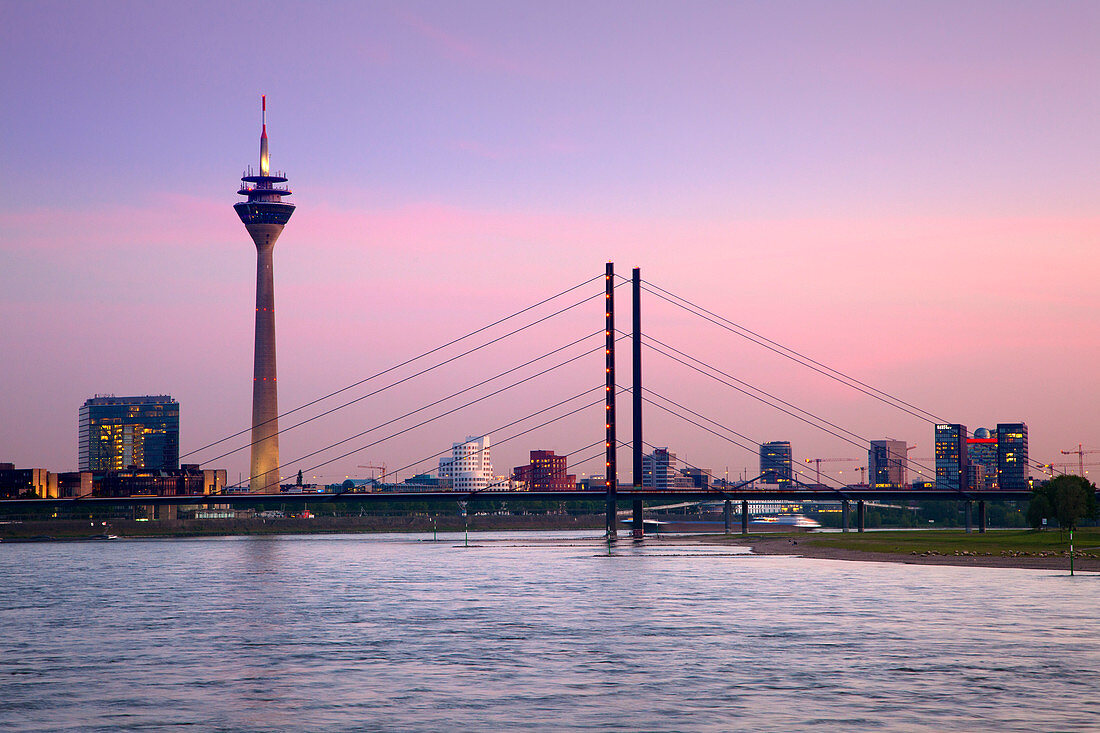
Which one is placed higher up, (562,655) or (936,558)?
(562,655)

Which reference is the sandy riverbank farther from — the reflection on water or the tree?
the tree

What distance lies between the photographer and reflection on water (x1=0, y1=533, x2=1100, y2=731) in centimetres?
2570

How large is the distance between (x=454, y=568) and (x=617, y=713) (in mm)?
64979

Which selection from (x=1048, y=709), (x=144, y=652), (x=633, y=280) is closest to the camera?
(x=1048, y=709)

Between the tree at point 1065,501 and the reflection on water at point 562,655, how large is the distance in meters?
43.5

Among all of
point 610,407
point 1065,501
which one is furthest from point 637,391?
point 1065,501

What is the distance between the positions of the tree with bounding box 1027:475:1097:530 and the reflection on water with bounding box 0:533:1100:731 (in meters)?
43.5

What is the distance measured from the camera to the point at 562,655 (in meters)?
35.6

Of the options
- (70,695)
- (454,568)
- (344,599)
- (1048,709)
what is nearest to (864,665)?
(1048,709)

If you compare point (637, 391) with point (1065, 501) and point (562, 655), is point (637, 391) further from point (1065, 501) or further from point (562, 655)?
point (562, 655)

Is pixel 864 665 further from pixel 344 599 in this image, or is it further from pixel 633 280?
pixel 633 280

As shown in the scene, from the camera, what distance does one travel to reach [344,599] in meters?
→ 58.8

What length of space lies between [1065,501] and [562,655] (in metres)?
86.4

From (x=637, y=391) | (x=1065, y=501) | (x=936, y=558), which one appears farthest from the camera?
(x=637, y=391)
